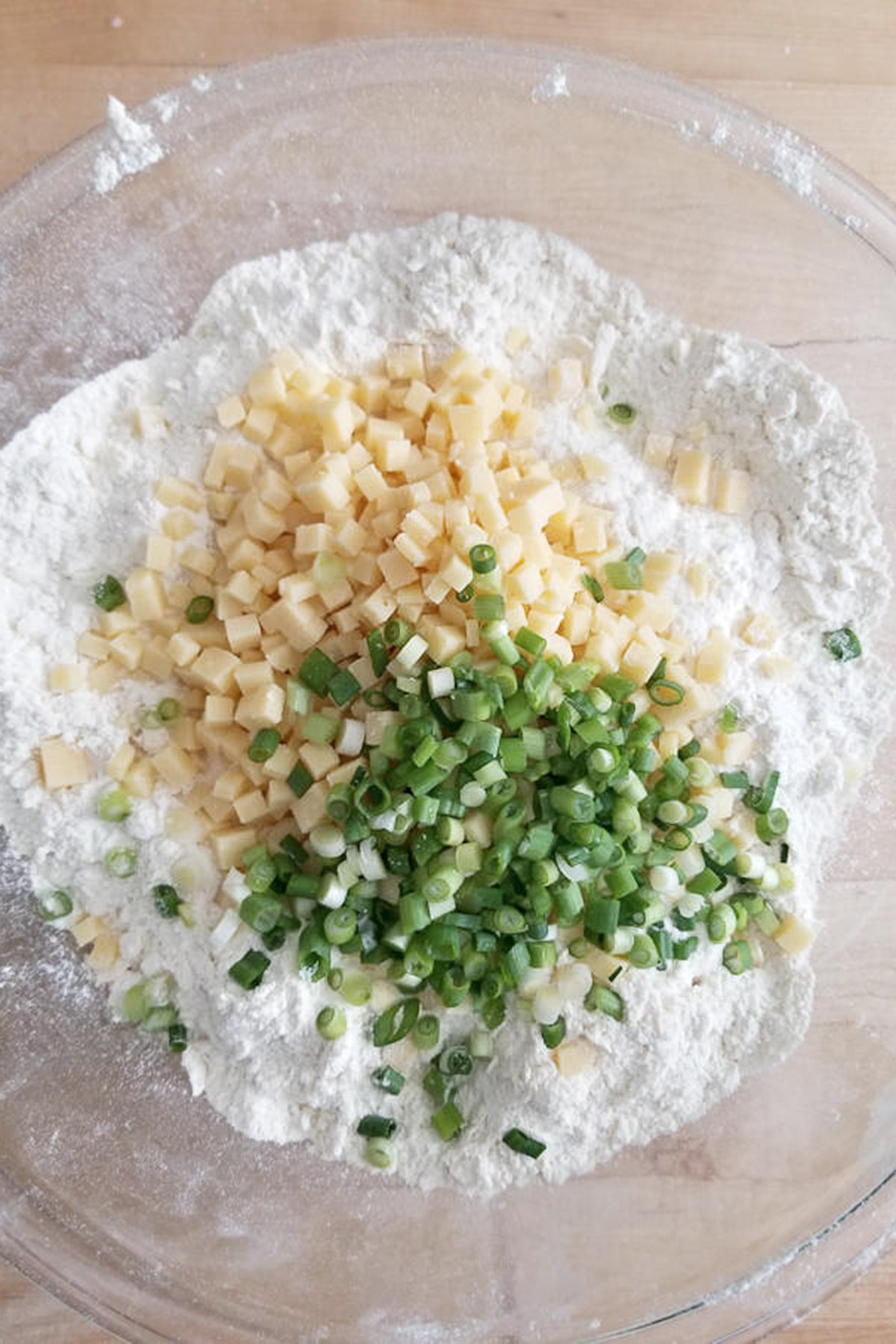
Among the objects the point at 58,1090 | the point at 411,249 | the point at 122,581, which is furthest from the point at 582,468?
the point at 58,1090

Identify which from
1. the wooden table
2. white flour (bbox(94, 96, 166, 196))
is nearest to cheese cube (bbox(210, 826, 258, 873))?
the wooden table

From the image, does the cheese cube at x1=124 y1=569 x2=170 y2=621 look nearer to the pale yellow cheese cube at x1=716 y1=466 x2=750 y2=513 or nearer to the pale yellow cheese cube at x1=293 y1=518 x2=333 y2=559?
the pale yellow cheese cube at x1=293 y1=518 x2=333 y2=559

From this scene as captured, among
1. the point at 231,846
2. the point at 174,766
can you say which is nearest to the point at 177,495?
the point at 174,766

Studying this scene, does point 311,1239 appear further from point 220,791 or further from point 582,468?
point 582,468

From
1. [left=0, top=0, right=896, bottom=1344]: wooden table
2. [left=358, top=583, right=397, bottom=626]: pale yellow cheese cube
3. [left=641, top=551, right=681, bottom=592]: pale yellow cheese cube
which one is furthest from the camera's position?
[left=0, top=0, right=896, bottom=1344]: wooden table

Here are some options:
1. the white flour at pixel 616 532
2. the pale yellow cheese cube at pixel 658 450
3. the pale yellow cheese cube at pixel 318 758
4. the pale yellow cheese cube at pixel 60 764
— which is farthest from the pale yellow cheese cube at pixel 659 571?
the pale yellow cheese cube at pixel 60 764

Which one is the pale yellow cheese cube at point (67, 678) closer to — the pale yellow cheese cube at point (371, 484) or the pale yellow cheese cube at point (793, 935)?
the pale yellow cheese cube at point (371, 484)
